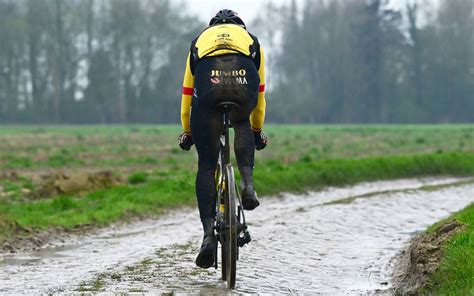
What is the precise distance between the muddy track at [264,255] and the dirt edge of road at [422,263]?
168mm

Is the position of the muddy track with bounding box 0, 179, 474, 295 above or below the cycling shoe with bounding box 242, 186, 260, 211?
below

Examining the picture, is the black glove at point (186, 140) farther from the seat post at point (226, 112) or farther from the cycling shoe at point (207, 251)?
the cycling shoe at point (207, 251)

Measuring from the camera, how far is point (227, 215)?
729 cm

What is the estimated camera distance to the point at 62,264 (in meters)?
9.02

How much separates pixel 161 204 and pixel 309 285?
7294mm

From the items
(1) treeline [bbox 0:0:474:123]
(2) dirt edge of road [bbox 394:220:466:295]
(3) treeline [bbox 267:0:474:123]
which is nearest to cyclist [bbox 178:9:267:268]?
(2) dirt edge of road [bbox 394:220:466:295]

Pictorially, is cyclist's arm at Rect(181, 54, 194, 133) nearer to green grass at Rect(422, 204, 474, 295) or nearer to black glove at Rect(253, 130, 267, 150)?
black glove at Rect(253, 130, 267, 150)

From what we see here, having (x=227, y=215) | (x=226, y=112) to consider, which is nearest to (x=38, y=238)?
(x=227, y=215)

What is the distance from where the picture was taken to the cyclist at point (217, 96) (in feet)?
23.6

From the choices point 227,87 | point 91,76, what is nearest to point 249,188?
point 227,87

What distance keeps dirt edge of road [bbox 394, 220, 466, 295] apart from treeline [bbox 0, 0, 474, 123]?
71911mm

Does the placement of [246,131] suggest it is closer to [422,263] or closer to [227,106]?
[227,106]

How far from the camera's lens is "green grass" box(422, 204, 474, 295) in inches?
259

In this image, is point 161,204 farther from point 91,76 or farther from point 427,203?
point 91,76
